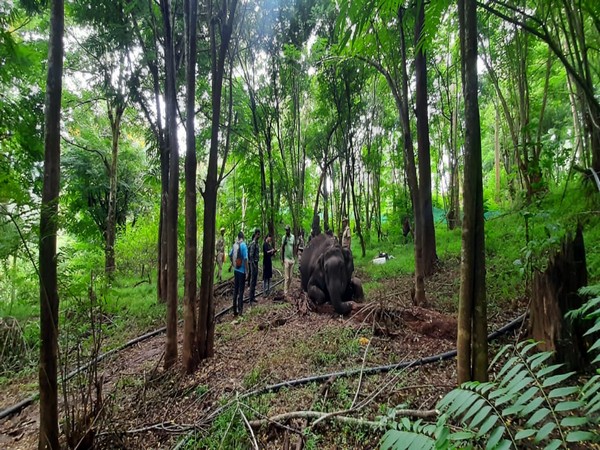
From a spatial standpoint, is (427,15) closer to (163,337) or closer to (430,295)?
(430,295)

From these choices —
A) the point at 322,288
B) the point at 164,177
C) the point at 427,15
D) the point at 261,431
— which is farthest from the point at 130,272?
the point at 427,15

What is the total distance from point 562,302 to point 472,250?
150cm

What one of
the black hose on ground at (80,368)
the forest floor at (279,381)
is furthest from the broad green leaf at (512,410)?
the black hose on ground at (80,368)

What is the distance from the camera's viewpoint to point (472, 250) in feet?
7.82

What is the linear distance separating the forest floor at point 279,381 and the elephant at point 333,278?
0.40 metres

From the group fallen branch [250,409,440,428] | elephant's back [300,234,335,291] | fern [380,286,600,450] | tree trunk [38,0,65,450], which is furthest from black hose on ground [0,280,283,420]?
fern [380,286,600,450]

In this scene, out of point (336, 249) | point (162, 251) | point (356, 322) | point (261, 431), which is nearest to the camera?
point (261, 431)

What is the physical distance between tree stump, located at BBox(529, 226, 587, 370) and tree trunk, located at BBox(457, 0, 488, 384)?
1.25 metres

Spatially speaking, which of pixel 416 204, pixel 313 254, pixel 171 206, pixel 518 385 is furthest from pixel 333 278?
pixel 518 385

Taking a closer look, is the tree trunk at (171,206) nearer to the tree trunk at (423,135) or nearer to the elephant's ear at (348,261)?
the elephant's ear at (348,261)

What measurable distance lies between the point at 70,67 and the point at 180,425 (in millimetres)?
10413

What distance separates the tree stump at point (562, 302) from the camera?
3.04 meters

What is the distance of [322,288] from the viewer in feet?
25.0

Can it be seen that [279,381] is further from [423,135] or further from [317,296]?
[423,135]
